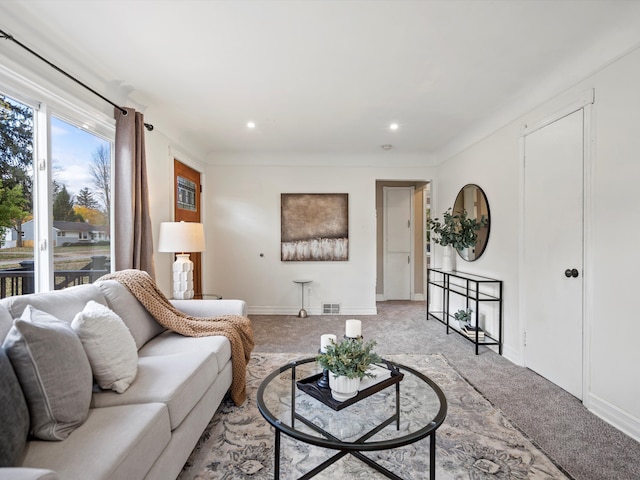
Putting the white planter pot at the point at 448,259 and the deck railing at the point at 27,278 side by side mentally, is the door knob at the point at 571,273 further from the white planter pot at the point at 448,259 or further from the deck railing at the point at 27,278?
the deck railing at the point at 27,278

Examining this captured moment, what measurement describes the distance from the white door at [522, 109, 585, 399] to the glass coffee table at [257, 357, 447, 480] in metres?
1.47

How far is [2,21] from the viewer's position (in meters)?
1.69

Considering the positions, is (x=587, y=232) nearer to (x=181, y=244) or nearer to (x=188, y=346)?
(x=188, y=346)

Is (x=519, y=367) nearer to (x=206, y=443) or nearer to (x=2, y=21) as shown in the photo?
(x=206, y=443)

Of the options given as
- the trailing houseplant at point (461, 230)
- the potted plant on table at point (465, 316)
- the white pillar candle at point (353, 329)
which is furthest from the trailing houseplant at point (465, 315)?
the white pillar candle at point (353, 329)

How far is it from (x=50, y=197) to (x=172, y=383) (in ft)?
5.20

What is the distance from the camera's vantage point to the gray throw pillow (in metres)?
1.11

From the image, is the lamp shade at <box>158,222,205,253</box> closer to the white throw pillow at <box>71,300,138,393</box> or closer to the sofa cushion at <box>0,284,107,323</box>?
the sofa cushion at <box>0,284,107,323</box>

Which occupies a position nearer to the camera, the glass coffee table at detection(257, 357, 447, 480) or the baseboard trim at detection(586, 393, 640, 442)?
the glass coffee table at detection(257, 357, 447, 480)

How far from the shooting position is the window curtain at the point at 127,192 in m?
2.59

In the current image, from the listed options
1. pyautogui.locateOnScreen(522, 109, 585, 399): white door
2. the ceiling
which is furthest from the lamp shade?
pyautogui.locateOnScreen(522, 109, 585, 399): white door

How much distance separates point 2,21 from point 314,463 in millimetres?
2915

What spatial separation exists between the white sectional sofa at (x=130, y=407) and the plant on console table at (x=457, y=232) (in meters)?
2.90

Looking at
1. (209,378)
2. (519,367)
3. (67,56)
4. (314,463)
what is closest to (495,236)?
(519,367)
